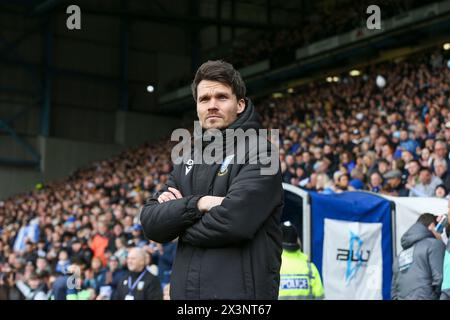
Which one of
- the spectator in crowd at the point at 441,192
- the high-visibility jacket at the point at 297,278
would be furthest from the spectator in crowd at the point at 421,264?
the spectator in crowd at the point at 441,192

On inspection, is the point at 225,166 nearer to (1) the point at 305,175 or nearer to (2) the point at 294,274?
(2) the point at 294,274

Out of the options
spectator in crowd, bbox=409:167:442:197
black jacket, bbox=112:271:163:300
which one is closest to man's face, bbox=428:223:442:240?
spectator in crowd, bbox=409:167:442:197

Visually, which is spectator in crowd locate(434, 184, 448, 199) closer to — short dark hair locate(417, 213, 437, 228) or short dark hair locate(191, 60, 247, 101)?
short dark hair locate(417, 213, 437, 228)

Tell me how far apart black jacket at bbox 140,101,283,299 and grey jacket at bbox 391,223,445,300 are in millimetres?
3406

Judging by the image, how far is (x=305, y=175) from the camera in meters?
12.1

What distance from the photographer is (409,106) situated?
13.8m

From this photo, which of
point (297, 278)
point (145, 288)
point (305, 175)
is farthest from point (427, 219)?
point (305, 175)

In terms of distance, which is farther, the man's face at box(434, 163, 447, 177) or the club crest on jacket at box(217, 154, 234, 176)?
the man's face at box(434, 163, 447, 177)

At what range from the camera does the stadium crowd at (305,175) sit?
9.98 metres

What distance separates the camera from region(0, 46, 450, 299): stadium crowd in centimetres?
998

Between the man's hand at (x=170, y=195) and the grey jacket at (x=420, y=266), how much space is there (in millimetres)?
3535

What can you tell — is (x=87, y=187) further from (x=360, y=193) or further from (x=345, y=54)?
(x=360, y=193)

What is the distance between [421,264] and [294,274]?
110cm

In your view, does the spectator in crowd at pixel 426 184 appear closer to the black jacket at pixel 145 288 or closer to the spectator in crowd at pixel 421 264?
the spectator in crowd at pixel 421 264
